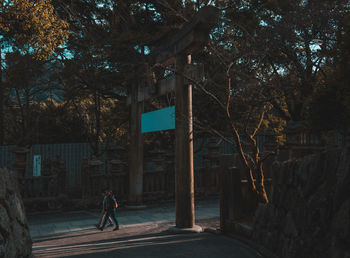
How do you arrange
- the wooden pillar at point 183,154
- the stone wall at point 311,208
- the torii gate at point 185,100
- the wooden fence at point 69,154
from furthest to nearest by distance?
the wooden fence at point 69,154
the wooden pillar at point 183,154
the torii gate at point 185,100
the stone wall at point 311,208

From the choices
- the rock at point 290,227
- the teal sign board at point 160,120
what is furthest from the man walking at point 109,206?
the rock at point 290,227

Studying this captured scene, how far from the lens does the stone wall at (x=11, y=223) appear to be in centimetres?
422

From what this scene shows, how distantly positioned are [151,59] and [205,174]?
21.8 ft

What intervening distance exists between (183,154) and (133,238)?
8.79ft

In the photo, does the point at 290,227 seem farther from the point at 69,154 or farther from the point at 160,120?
the point at 69,154

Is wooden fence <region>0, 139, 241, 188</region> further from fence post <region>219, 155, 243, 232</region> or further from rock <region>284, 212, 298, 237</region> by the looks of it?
rock <region>284, 212, 298, 237</region>

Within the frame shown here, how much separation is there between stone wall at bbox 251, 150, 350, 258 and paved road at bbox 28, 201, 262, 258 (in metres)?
1.07

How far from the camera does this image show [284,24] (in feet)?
36.1

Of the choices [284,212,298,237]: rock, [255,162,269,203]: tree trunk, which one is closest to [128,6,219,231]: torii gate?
[255,162,269,203]: tree trunk

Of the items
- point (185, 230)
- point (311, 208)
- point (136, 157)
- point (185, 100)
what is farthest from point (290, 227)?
point (136, 157)

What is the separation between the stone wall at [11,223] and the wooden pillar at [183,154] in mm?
4665

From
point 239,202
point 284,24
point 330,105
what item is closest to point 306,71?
point 284,24

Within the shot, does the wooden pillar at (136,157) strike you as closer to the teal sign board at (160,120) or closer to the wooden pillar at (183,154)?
the teal sign board at (160,120)

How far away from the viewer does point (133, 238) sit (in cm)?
888
